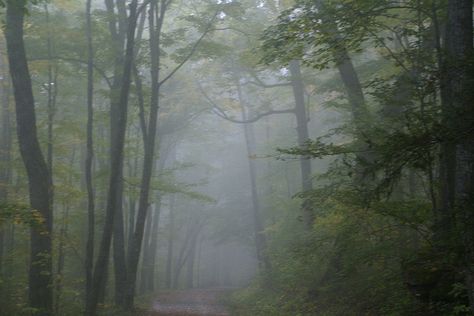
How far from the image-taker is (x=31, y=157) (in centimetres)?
998

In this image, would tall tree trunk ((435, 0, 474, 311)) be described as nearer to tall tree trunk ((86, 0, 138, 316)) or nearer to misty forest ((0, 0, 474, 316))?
misty forest ((0, 0, 474, 316))

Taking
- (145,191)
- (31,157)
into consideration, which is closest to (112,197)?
(145,191)

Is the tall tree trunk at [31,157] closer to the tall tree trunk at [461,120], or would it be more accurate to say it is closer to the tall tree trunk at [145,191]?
the tall tree trunk at [145,191]

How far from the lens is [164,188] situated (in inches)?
610

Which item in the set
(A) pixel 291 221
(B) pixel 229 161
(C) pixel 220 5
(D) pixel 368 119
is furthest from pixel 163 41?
(B) pixel 229 161

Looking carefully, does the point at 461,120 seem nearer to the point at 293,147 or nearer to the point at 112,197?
the point at 293,147

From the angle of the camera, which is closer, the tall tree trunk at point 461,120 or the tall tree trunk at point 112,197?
the tall tree trunk at point 461,120

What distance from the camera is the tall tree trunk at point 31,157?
388 inches

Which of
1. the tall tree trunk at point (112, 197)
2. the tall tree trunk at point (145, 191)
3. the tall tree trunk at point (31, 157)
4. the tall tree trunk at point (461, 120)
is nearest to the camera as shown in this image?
the tall tree trunk at point (461, 120)

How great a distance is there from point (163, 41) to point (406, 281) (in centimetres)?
989

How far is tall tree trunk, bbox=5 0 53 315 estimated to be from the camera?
9.85m

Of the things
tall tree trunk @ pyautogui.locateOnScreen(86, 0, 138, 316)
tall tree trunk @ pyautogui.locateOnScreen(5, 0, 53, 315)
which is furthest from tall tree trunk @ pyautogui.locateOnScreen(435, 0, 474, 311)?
tall tree trunk @ pyautogui.locateOnScreen(5, 0, 53, 315)

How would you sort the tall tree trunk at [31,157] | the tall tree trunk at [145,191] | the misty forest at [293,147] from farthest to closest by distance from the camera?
the tall tree trunk at [145,191], the tall tree trunk at [31,157], the misty forest at [293,147]

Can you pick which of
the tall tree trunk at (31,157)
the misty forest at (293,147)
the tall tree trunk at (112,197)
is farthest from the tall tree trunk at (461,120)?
the tall tree trunk at (31,157)
